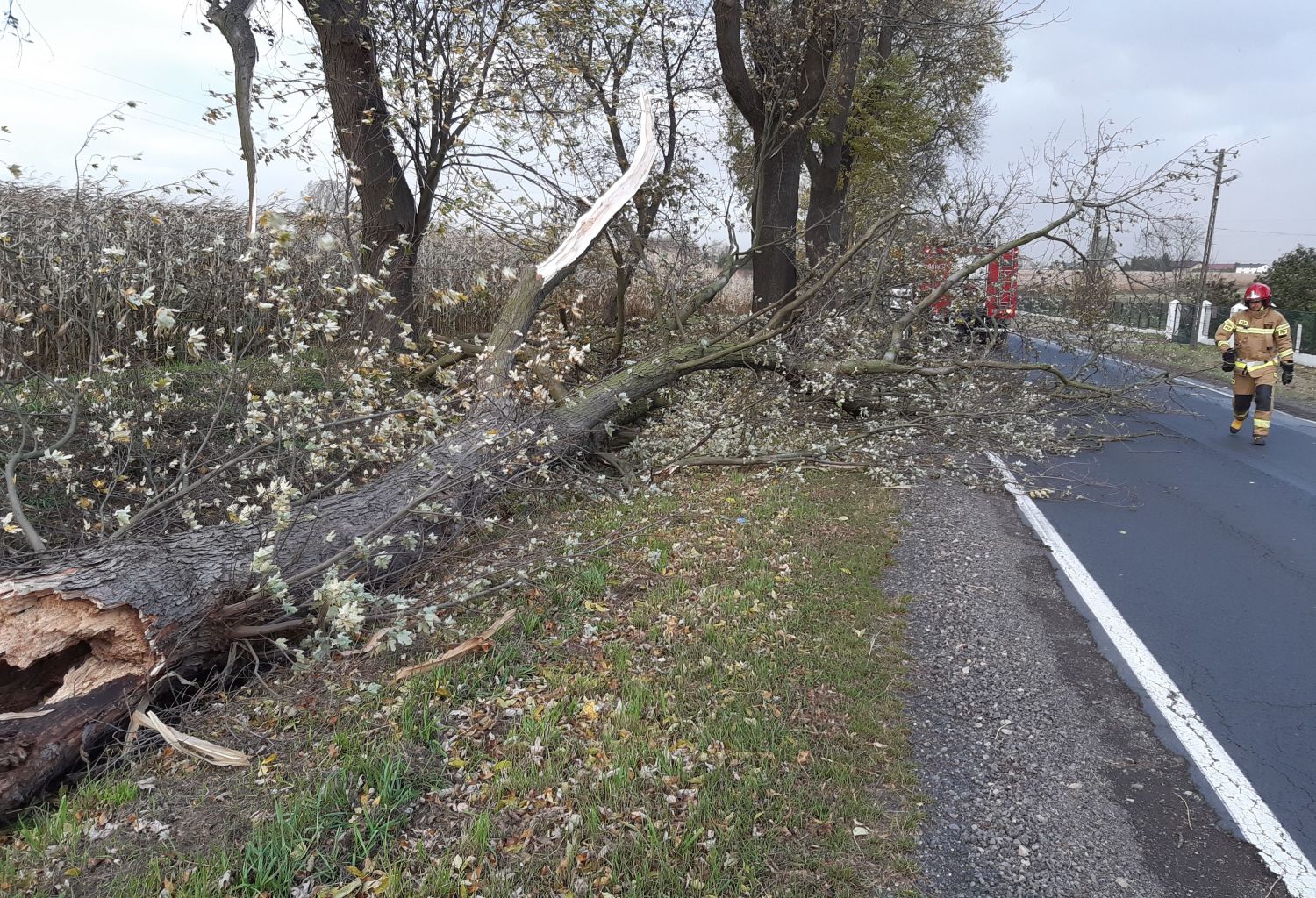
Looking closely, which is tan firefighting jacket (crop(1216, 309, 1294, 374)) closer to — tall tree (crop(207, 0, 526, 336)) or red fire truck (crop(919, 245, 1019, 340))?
red fire truck (crop(919, 245, 1019, 340))

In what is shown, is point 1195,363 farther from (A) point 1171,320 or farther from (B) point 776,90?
(B) point 776,90

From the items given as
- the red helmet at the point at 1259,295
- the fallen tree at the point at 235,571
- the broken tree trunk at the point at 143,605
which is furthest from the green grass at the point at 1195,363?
the broken tree trunk at the point at 143,605

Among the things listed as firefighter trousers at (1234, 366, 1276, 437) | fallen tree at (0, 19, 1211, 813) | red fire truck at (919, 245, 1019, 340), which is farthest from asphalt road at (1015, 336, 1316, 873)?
fallen tree at (0, 19, 1211, 813)

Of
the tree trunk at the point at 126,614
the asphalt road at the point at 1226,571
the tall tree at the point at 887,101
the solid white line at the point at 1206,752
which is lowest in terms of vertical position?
the solid white line at the point at 1206,752

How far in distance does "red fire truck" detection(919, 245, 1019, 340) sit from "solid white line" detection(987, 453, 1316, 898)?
5.86m

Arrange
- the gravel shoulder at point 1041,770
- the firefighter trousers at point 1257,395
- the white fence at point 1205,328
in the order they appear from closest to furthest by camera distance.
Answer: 1. the gravel shoulder at point 1041,770
2. the firefighter trousers at point 1257,395
3. the white fence at point 1205,328

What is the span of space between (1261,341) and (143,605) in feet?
38.5

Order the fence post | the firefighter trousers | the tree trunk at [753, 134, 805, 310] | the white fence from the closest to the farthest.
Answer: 1. the firefighter trousers
2. the tree trunk at [753, 134, 805, 310]
3. the white fence
4. the fence post

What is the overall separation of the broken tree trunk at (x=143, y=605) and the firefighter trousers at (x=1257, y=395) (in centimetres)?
942

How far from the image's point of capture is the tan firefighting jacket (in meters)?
9.46

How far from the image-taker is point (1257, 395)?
376 inches

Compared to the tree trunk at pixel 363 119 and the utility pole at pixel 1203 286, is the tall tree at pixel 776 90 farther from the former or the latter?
the utility pole at pixel 1203 286

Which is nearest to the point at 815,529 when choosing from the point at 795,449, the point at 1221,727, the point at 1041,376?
the point at 795,449

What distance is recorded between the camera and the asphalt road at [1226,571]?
3439mm
